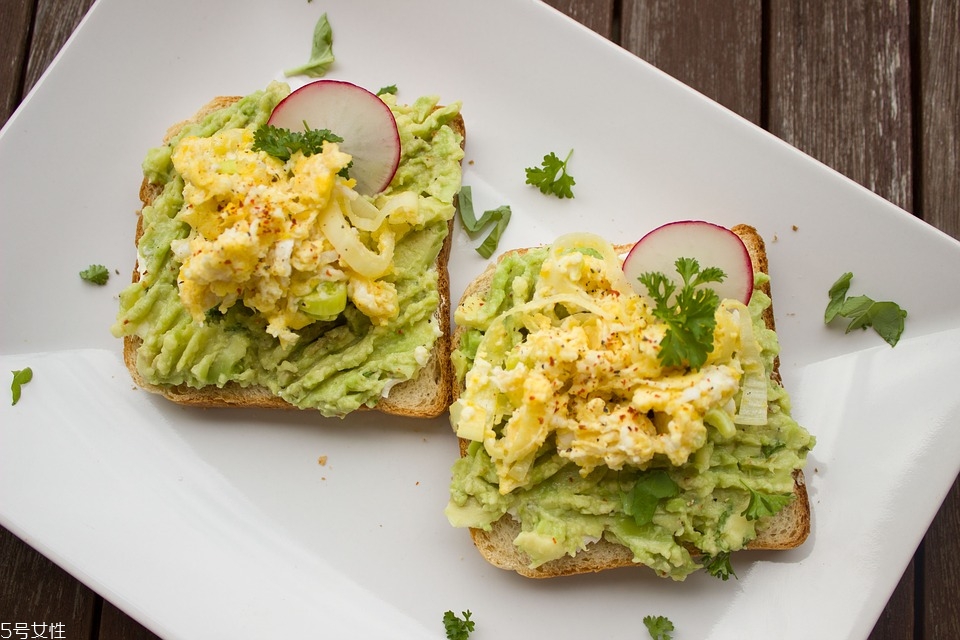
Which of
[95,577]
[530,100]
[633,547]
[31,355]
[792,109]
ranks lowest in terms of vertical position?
[95,577]

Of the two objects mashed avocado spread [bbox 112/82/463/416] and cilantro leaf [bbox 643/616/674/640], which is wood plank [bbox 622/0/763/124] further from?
cilantro leaf [bbox 643/616/674/640]

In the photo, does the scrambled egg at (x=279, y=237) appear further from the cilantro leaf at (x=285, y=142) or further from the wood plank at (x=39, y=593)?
the wood plank at (x=39, y=593)

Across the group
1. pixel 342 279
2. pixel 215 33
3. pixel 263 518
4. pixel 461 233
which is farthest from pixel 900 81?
pixel 263 518

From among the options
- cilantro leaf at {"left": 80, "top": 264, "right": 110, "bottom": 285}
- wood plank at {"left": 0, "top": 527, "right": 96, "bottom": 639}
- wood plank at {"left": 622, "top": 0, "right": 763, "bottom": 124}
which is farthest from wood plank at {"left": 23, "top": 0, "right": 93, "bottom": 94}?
wood plank at {"left": 622, "top": 0, "right": 763, "bottom": 124}

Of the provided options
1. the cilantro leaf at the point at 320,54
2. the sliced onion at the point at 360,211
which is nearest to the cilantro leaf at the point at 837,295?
the sliced onion at the point at 360,211

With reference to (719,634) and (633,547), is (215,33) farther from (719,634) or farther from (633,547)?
(719,634)

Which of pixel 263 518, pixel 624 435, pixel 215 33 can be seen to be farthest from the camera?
pixel 215 33

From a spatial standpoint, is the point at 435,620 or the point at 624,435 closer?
the point at 624,435
